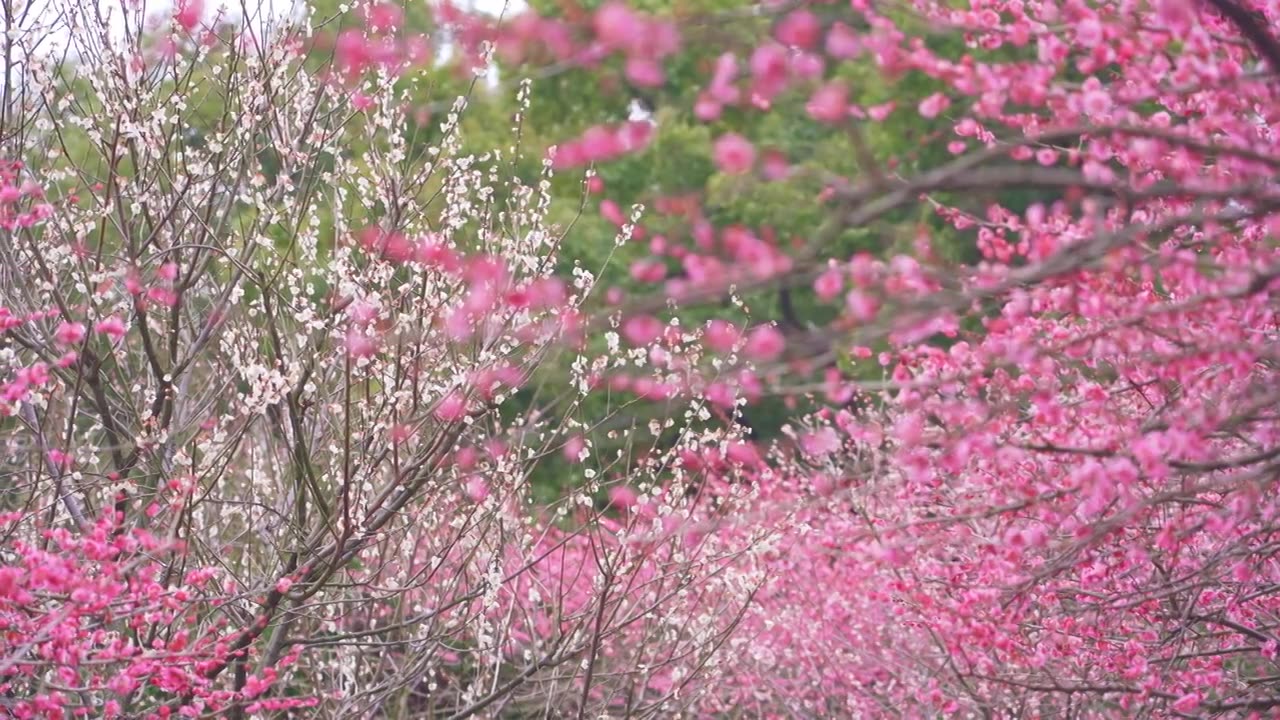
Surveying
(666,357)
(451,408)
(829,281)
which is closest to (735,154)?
(829,281)

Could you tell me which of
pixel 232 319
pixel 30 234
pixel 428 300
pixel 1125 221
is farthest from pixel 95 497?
pixel 1125 221

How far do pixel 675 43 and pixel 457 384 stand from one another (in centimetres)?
295

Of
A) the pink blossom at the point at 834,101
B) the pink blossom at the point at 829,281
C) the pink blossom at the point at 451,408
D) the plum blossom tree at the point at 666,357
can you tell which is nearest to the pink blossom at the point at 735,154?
the plum blossom tree at the point at 666,357

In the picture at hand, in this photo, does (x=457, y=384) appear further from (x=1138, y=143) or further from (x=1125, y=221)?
(x=1138, y=143)

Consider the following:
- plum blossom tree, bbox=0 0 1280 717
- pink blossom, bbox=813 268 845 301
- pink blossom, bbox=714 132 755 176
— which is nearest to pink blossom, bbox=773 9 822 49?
plum blossom tree, bbox=0 0 1280 717

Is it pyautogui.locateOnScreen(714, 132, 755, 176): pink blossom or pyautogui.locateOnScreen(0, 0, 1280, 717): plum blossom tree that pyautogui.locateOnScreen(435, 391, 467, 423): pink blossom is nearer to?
pyautogui.locateOnScreen(0, 0, 1280, 717): plum blossom tree

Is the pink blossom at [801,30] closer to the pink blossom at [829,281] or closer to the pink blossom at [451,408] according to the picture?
the pink blossom at [829,281]

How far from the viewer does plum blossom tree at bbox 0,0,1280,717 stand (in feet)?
8.89

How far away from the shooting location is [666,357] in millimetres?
3496

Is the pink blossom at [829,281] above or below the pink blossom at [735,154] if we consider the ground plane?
below

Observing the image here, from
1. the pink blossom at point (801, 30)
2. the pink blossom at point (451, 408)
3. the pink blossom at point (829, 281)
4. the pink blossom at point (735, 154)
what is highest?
the pink blossom at point (801, 30)

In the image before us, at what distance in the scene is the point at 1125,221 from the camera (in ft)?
13.0

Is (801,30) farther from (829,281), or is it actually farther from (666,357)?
(666,357)

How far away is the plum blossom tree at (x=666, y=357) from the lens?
8.89 ft
